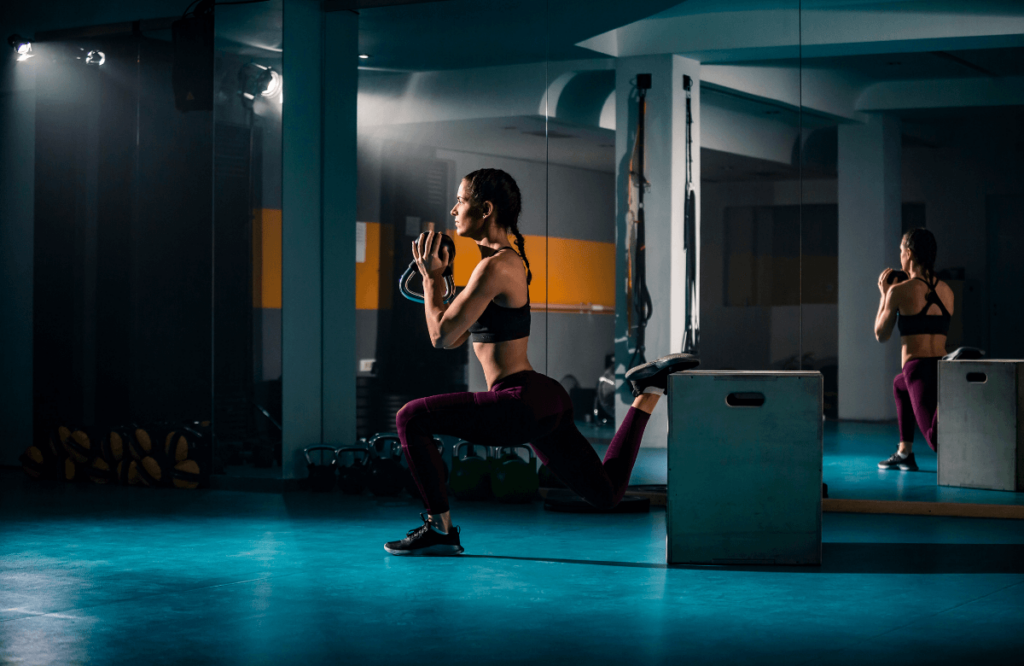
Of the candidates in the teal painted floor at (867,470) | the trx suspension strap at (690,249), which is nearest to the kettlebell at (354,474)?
the teal painted floor at (867,470)

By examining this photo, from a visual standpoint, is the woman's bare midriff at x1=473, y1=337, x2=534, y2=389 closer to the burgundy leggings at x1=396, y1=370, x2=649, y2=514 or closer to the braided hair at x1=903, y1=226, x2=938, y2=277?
the burgundy leggings at x1=396, y1=370, x2=649, y2=514

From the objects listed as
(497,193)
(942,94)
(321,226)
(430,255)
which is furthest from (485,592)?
(942,94)

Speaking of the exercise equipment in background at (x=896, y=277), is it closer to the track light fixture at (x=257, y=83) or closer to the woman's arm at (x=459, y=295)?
the woman's arm at (x=459, y=295)

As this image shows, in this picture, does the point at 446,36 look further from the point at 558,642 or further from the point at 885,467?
the point at 558,642

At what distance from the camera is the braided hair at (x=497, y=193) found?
5.03 metres

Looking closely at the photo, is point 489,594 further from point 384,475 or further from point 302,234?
point 302,234

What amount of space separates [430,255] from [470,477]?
8.68 ft

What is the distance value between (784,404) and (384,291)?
12.1 feet

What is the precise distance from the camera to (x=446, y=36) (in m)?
7.72

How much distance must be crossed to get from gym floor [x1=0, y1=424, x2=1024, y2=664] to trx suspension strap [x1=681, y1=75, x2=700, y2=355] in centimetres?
121

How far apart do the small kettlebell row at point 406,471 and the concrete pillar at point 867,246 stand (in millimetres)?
2157

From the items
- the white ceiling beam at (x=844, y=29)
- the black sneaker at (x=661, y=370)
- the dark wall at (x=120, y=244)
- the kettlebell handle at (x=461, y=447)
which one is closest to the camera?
the black sneaker at (x=661, y=370)

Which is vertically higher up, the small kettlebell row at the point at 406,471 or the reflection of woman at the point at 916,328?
the reflection of woman at the point at 916,328

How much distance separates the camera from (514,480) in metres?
7.08
